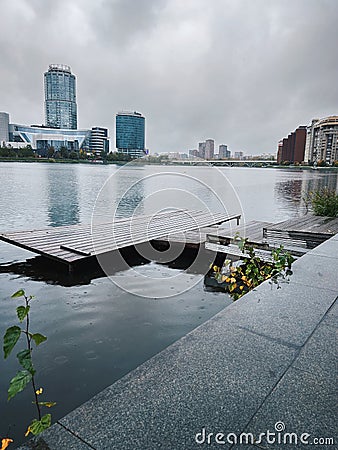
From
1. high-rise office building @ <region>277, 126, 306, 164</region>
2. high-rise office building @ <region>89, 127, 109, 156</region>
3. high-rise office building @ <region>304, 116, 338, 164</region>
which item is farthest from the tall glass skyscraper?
high-rise office building @ <region>304, 116, 338, 164</region>

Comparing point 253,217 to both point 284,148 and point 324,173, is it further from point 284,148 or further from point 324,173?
point 284,148

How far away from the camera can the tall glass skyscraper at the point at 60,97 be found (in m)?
146

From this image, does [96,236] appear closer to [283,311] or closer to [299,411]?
[283,311]

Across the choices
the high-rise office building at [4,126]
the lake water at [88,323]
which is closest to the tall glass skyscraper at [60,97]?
the high-rise office building at [4,126]

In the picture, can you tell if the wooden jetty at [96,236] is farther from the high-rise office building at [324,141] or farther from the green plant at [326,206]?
the high-rise office building at [324,141]

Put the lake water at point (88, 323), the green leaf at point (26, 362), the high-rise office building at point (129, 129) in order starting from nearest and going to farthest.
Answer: the green leaf at point (26, 362)
the lake water at point (88, 323)
the high-rise office building at point (129, 129)

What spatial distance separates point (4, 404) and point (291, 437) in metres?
2.46

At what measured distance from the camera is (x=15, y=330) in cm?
171

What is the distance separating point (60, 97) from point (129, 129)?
473 feet

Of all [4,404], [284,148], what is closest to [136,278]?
[4,404]

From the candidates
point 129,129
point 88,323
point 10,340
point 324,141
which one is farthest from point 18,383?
point 324,141
